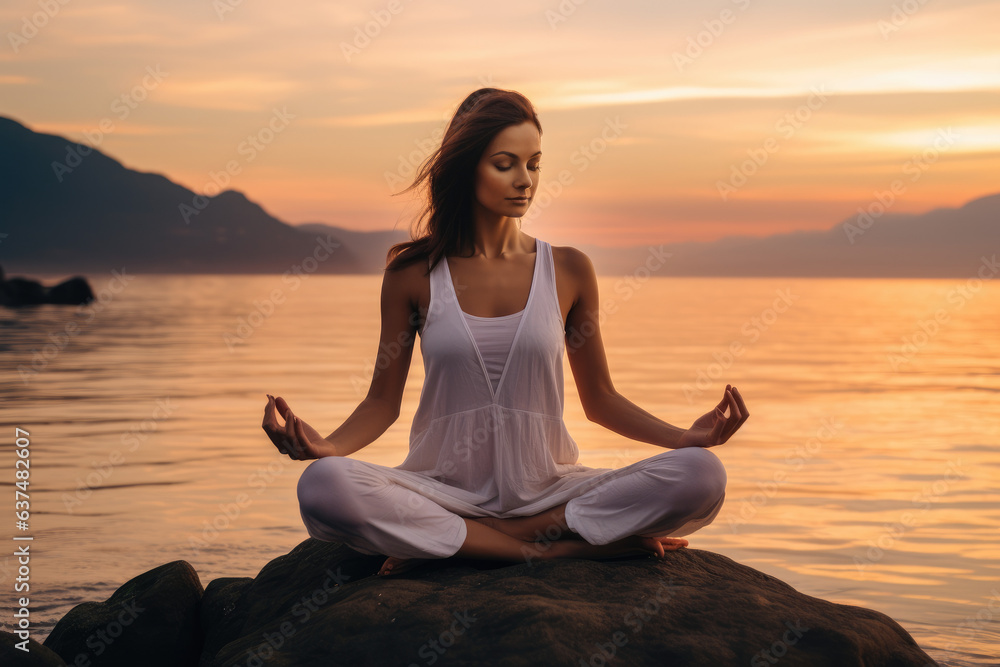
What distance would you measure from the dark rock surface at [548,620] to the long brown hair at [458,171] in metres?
1.55

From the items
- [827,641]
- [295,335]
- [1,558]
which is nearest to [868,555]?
[827,641]

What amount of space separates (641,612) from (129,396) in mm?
13381

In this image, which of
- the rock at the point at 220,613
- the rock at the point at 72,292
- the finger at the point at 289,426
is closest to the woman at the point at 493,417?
the finger at the point at 289,426

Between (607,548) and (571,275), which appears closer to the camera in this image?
(607,548)

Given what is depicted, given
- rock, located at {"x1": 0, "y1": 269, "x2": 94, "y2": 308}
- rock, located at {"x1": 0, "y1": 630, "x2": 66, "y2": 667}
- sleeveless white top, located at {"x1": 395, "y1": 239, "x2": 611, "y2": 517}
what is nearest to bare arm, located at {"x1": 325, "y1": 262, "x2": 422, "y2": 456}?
sleeveless white top, located at {"x1": 395, "y1": 239, "x2": 611, "y2": 517}

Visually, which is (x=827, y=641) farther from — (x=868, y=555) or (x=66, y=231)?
(x=66, y=231)

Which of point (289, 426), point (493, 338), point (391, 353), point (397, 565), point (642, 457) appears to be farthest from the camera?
point (642, 457)

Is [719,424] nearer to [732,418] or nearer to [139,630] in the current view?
[732,418]

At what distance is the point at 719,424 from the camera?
4.19 m

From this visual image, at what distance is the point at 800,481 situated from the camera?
10.0 meters

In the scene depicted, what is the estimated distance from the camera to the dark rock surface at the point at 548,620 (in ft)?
12.1

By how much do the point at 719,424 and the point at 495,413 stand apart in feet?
3.52

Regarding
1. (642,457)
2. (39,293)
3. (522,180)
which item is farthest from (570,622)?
(39,293)

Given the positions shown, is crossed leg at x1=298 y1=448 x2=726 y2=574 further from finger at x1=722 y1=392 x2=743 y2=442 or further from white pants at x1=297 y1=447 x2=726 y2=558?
finger at x1=722 y1=392 x2=743 y2=442
